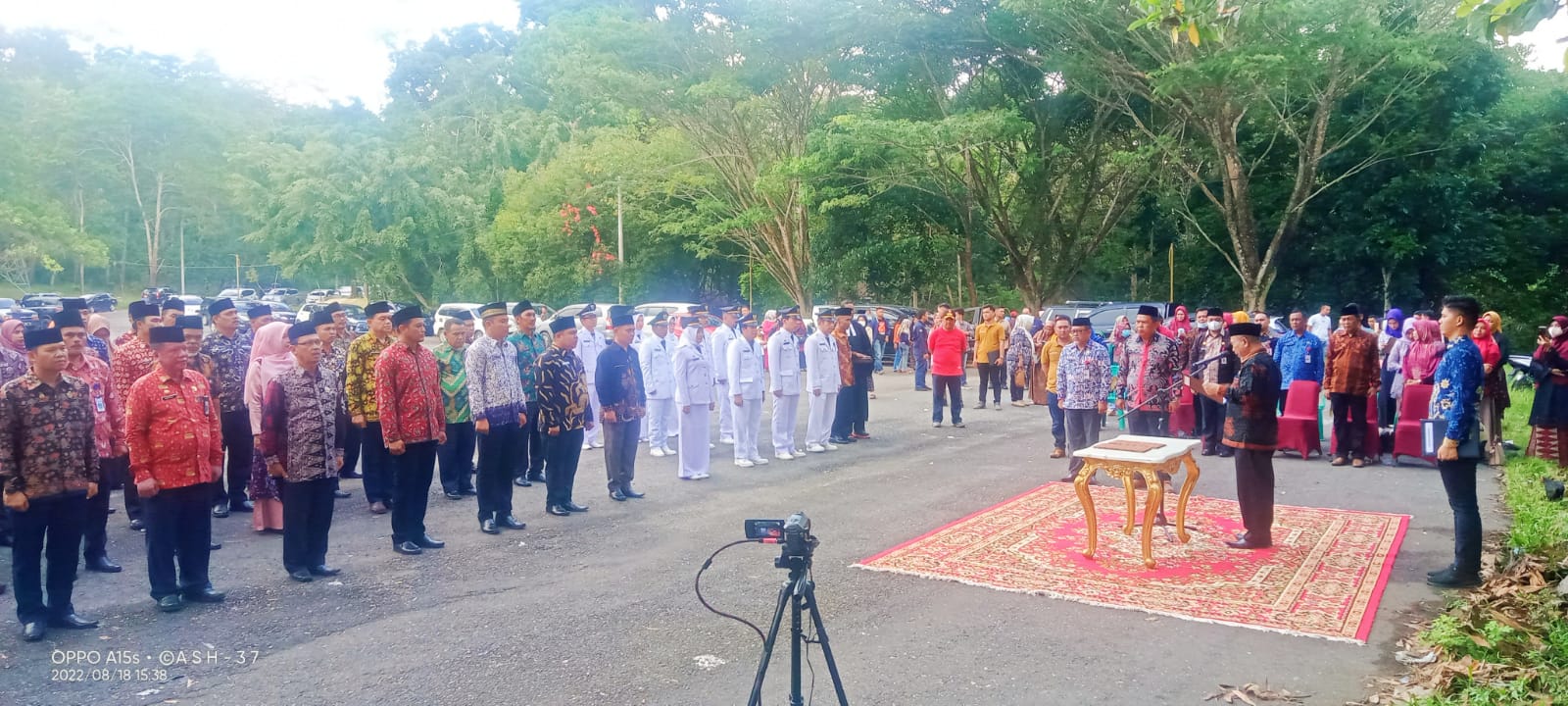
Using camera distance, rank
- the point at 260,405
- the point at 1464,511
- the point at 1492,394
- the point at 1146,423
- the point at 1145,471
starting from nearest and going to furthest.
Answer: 1. the point at 1464,511
2. the point at 1145,471
3. the point at 260,405
4. the point at 1146,423
5. the point at 1492,394

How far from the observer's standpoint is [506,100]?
51594mm

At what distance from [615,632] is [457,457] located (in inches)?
172

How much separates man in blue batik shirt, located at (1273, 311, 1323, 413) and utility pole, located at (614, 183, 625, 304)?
76.0 ft

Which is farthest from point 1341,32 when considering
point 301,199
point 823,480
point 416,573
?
point 301,199

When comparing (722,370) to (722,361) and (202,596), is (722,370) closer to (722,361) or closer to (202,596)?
(722,361)

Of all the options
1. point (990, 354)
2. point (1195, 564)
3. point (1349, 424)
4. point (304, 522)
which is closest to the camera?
point (304, 522)

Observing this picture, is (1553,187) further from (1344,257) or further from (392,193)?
(392,193)

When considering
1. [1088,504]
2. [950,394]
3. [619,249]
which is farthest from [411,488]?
[619,249]

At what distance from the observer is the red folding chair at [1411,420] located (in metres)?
10.6

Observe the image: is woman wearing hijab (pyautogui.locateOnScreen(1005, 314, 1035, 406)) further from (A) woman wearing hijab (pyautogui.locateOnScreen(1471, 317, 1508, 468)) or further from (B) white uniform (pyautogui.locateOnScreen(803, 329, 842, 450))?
(A) woman wearing hijab (pyautogui.locateOnScreen(1471, 317, 1508, 468))

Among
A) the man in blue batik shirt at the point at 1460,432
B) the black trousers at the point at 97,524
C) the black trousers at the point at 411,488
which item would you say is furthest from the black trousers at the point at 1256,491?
the black trousers at the point at 97,524

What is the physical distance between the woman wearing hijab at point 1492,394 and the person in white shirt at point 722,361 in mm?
8476

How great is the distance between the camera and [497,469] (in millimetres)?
7883

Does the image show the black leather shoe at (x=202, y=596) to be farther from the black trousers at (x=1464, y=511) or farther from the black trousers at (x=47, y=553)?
the black trousers at (x=1464, y=511)
